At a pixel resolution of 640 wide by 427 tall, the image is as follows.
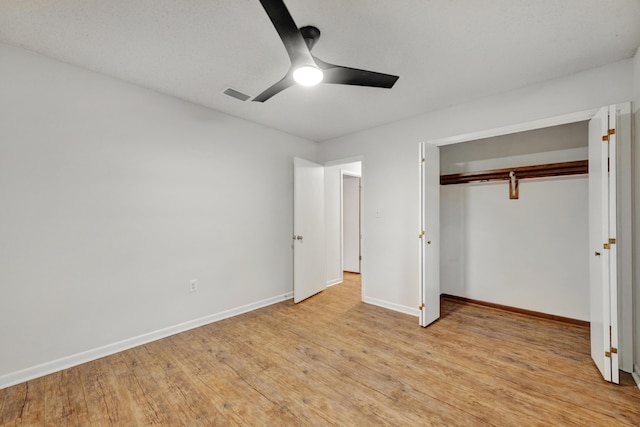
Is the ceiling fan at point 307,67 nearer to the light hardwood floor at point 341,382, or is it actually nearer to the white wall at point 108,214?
the white wall at point 108,214

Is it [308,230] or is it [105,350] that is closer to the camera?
[105,350]

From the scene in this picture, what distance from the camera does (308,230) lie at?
4035mm

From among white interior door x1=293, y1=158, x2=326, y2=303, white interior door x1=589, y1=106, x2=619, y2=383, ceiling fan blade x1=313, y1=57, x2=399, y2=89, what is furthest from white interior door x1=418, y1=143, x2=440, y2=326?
white interior door x1=293, y1=158, x2=326, y2=303

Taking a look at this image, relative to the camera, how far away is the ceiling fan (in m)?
1.33

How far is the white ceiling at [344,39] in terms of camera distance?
5.37ft

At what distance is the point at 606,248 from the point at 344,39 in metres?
2.46

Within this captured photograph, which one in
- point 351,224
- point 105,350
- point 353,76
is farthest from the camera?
point 351,224

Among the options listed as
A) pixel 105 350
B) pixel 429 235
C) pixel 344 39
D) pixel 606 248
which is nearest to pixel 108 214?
pixel 105 350

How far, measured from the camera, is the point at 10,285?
2.00 m

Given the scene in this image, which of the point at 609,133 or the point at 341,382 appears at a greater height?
the point at 609,133

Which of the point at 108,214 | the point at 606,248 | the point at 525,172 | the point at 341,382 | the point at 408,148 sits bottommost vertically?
the point at 341,382

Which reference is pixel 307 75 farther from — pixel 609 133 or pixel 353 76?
pixel 609 133

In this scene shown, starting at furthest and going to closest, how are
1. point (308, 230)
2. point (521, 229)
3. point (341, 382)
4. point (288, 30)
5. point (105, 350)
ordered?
point (308, 230) < point (521, 229) < point (105, 350) < point (341, 382) < point (288, 30)

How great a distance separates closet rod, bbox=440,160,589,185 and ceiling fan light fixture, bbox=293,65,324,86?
2831mm
